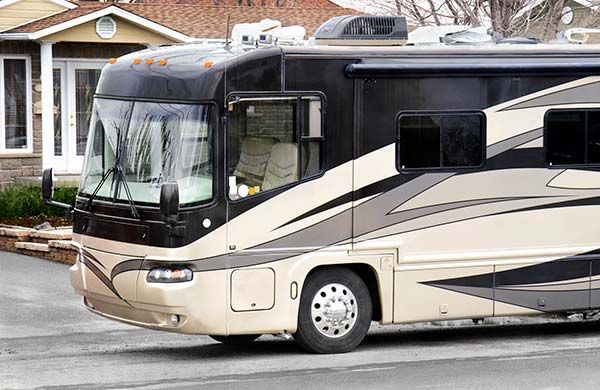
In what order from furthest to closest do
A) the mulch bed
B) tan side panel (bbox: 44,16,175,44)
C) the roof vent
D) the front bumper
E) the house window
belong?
the house window
tan side panel (bbox: 44,16,175,44)
the mulch bed
the roof vent
the front bumper

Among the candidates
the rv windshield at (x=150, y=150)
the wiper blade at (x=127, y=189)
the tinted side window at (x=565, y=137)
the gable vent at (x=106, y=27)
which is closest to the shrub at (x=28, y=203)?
the gable vent at (x=106, y=27)

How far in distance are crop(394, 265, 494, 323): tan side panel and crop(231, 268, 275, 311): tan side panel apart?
4.02 feet

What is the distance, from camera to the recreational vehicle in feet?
35.7

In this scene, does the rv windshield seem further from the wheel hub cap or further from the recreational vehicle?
the wheel hub cap

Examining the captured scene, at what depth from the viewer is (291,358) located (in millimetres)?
11172

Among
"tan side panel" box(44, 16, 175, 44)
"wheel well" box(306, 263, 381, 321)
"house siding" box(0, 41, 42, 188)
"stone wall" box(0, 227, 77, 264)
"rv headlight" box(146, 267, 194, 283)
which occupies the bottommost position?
"stone wall" box(0, 227, 77, 264)

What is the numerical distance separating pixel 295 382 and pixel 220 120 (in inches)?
93.0

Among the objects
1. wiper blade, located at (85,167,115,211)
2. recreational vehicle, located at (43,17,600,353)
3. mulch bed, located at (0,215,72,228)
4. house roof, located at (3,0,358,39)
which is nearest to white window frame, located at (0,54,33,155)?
house roof, located at (3,0,358,39)

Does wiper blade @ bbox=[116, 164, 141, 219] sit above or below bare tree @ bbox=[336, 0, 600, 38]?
below

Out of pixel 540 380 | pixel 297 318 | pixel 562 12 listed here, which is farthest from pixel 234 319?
pixel 562 12

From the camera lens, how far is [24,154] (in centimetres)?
2345

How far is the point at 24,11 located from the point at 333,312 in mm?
14427

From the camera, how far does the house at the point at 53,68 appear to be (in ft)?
76.1

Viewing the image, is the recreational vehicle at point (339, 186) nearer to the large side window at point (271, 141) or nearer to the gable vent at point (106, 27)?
the large side window at point (271, 141)
